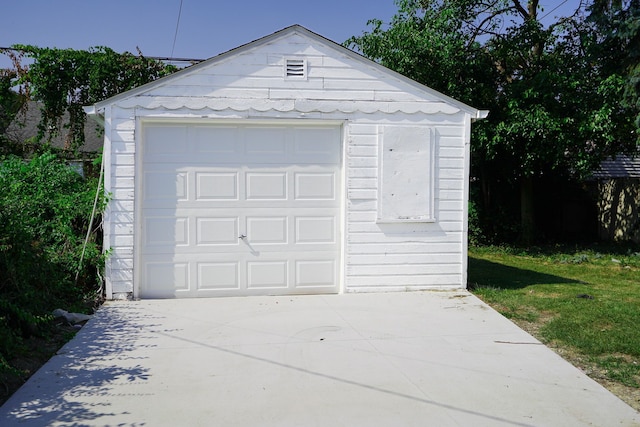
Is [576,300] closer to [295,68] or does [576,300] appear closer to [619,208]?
[295,68]

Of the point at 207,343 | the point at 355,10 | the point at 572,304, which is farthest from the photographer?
the point at 355,10

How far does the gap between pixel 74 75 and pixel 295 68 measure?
629 centimetres

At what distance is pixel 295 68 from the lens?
7.57 m

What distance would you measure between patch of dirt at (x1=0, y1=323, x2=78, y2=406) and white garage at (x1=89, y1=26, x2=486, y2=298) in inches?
59.0

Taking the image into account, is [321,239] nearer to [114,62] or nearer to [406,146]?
[406,146]

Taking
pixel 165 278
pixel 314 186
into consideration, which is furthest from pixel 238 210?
pixel 165 278

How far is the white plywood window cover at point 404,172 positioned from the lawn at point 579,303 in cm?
150

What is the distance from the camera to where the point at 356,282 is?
7734mm

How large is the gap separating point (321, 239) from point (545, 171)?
9.71 m

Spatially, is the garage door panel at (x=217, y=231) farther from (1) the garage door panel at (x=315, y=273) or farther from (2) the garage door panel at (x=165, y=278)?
(1) the garage door panel at (x=315, y=273)

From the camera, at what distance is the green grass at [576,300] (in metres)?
5.33

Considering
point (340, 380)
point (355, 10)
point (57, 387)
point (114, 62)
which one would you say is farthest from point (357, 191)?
point (355, 10)

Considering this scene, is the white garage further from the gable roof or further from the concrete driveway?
the concrete driveway

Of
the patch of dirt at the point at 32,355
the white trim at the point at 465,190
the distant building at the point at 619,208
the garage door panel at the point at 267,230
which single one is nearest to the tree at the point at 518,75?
the distant building at the point at 619,208
